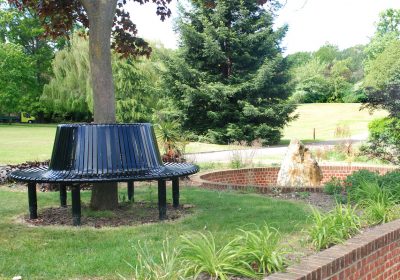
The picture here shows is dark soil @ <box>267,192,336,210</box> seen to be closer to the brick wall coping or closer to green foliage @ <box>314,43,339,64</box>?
the brick wall coping

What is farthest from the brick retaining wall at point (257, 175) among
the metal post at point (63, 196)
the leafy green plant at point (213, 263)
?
the leafy green plant at point (213, 263)

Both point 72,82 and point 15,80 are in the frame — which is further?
point 15,80

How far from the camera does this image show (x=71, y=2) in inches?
372

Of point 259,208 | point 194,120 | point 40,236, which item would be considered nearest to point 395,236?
point 259,208

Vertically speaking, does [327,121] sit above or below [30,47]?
below

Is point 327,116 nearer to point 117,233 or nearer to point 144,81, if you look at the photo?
point 144,81

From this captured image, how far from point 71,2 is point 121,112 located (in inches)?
1177

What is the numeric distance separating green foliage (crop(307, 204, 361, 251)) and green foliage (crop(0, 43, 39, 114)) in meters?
56.5

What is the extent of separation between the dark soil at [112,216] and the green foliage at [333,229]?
2.35 m

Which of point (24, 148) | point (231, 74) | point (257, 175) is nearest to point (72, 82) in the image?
point (231, 74)

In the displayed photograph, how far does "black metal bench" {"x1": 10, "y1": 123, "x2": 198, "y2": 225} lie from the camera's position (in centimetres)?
652

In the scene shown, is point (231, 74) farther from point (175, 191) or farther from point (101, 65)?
point (101, 65)

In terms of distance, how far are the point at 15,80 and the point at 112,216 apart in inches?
2243

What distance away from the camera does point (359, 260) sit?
186 inches
